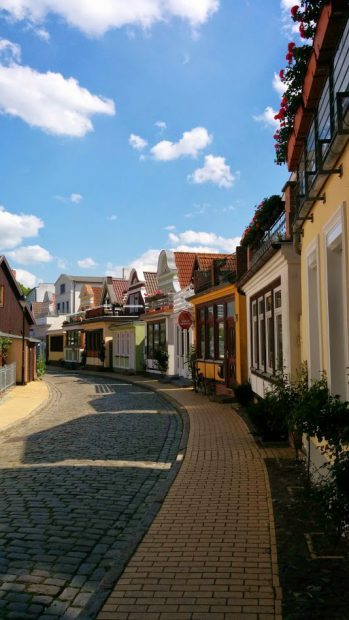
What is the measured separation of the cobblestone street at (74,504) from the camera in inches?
161

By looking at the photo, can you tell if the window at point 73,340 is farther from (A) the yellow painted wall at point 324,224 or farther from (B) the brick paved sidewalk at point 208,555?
(A) the yellow painted wall at point 324,224

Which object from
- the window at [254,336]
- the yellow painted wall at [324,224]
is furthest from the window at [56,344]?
the yellow painted wall at [324,224]

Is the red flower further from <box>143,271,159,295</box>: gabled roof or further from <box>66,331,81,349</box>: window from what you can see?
<box>66,331,81,349</box>: window

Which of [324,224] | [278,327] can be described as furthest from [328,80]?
[278,327]

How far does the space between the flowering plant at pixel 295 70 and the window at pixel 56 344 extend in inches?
1731

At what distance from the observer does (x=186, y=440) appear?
10406 mm

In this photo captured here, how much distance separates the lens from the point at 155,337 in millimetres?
29703

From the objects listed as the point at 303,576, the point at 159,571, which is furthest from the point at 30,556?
the point at 303,576

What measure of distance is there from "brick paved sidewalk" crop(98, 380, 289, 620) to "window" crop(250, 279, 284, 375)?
302 cm

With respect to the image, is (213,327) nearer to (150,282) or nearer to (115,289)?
(150,282)

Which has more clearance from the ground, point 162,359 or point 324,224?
point 324,224

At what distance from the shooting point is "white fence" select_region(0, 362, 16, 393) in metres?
20.8

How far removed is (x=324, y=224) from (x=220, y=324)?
41.6 feet

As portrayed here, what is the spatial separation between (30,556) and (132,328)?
28057 millimetres
